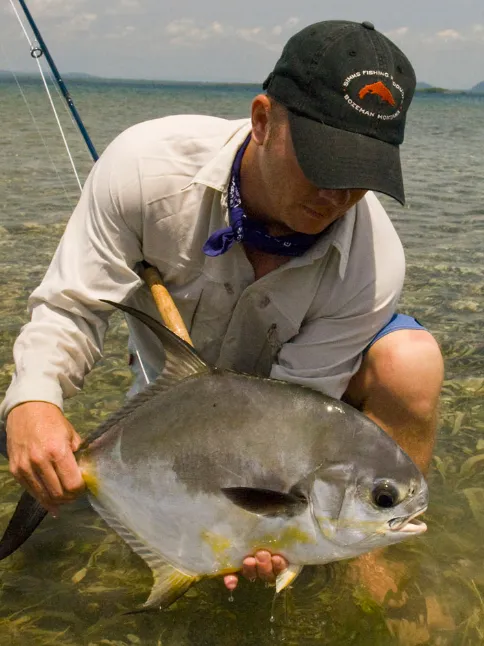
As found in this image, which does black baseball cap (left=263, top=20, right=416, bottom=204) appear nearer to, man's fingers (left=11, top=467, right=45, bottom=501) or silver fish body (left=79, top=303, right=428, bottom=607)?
silver fish body (left=79, top=303, right=428, bottom=607)

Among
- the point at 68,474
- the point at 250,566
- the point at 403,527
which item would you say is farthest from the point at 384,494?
the point at 68,474

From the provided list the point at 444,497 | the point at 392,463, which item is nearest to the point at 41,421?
the point at 392,463

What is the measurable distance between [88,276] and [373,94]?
3.32 ft

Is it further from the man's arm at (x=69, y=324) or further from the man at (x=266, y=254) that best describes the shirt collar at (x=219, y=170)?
Result: the man's arm at (x=69, y=324)

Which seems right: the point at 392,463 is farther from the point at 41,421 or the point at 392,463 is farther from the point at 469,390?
the point at 469,390

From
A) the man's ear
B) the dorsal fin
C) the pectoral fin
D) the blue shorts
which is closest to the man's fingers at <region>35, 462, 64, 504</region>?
the dorsal fin

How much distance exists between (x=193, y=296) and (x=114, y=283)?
32cm

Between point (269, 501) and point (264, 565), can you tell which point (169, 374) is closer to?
point (269, 501)

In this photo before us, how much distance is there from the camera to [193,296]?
264 cm

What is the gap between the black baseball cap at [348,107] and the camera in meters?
2.06

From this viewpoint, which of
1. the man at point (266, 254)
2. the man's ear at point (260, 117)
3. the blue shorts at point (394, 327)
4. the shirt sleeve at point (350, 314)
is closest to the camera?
the man at point (266, 254)

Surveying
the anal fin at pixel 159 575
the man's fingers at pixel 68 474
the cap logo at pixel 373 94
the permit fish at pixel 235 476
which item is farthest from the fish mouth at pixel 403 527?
the cap logo at pixel 373 94

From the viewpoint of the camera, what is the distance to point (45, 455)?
1969 millimetres

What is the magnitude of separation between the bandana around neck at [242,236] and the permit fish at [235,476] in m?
0.51
